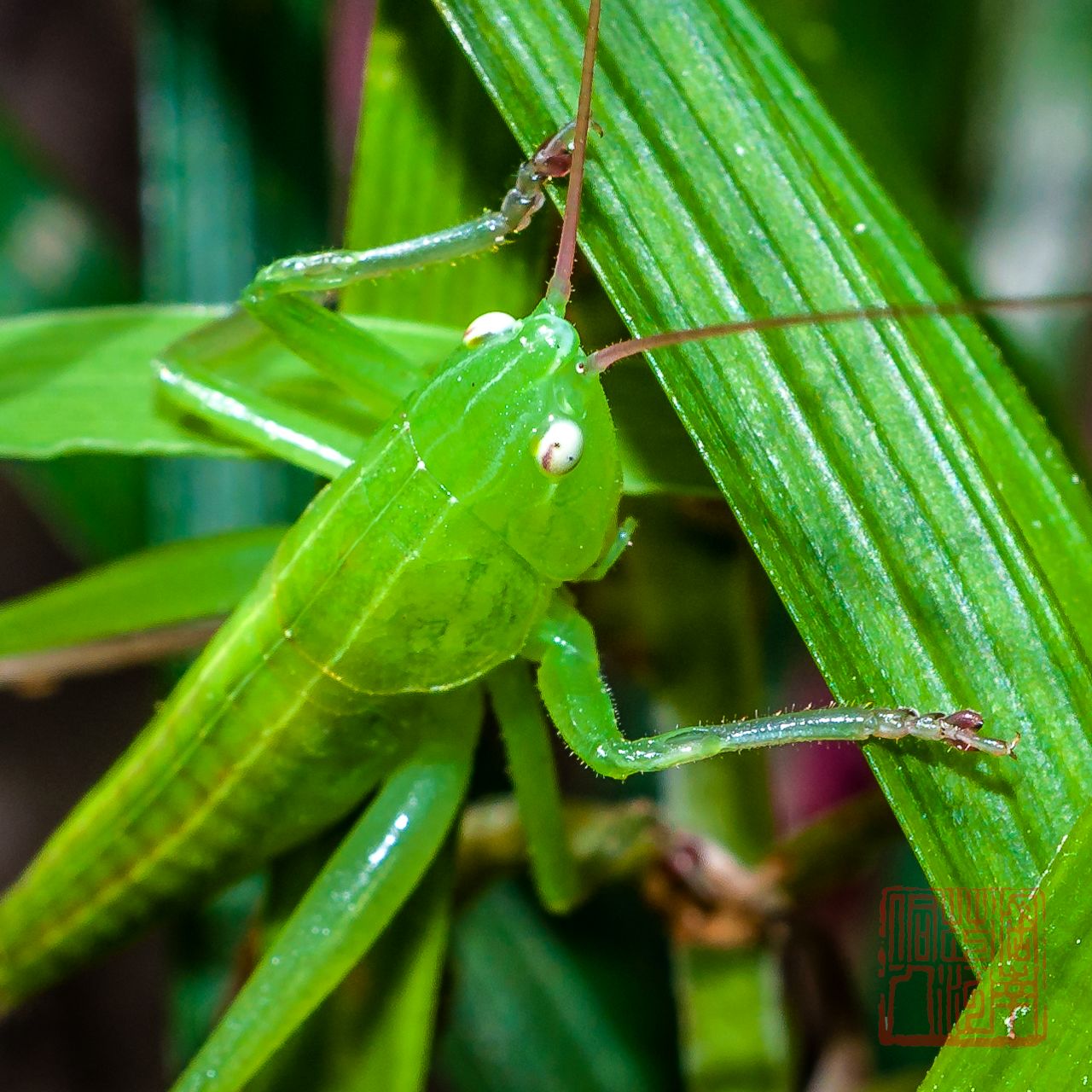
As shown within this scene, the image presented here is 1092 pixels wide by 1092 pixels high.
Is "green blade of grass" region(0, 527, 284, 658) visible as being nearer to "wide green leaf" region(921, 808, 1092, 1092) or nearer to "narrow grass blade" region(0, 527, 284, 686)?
"narrow grass blade" region(0, 527, 284, 686)

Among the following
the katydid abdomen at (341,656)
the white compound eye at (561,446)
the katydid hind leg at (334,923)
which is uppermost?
the white compound eye at (561,446)

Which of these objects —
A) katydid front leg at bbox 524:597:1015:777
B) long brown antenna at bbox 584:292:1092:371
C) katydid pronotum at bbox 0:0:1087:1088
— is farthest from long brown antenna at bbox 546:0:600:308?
katydid front leg at bbox 524:597:1015:777

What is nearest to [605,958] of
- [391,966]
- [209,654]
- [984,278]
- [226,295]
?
[391,966]

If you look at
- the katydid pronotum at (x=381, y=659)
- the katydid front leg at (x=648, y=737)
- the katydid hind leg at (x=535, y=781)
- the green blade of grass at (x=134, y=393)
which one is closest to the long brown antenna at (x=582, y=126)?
the katydid pronotum at (x=381, y=659)

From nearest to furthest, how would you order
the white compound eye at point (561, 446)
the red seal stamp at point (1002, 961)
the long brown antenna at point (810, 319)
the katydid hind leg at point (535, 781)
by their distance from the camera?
the red seal stamp at point (1002, 961), the long brown antenna at point (810, 319), the white compound eye at point (561, 446), the katydid hind leg at point (535, 781)

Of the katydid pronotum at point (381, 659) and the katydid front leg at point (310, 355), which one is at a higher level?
the katydid front leg at point (310, 355)

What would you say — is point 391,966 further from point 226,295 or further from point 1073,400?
point 1073,400

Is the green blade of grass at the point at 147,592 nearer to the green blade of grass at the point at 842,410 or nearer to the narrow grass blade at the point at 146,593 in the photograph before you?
the narrow grass blade at the point at 146,593

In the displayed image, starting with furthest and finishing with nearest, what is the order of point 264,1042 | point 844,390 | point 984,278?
point 984,278 → point 264,1042 → point 844,390
